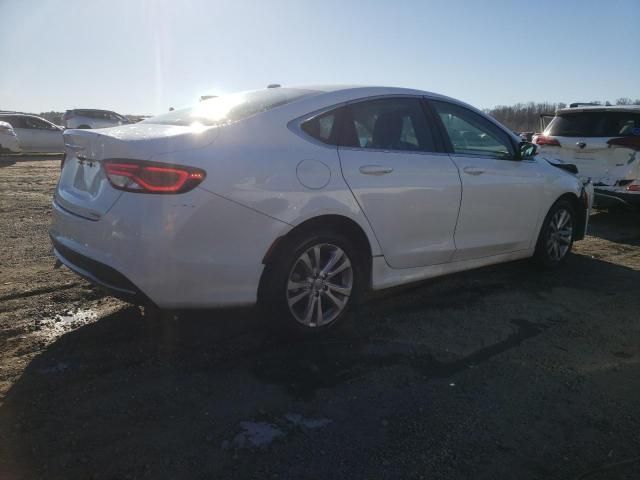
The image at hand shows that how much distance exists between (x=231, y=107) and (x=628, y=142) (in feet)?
20.4

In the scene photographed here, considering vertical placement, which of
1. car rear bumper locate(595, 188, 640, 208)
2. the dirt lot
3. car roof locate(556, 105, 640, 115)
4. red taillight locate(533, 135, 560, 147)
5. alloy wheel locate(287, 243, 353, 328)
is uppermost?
car roof locate(556, 105, 640, 115)

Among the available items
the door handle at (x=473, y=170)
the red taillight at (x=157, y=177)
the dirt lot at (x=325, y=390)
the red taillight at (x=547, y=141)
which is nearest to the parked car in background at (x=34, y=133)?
the dirt lot at (x=325, y=390)

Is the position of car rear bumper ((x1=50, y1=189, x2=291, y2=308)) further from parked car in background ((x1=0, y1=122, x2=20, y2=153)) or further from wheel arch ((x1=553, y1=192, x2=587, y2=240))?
parked car in background ((x1=0, y1=122, x2=20, y2=153))

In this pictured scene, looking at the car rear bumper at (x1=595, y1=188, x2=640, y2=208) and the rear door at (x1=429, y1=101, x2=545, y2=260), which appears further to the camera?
the car rear bumper at (x1=595, y1=188, x2=640, y2=208)

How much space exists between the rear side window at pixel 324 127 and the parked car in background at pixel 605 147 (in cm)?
480

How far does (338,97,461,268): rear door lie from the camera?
362 centimetres

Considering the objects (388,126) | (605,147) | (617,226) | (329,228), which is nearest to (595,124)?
(605,147)

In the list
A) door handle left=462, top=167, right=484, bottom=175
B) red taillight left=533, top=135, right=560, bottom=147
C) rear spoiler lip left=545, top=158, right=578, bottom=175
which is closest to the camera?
door handle left=462, top=167, right=484, bottom=175

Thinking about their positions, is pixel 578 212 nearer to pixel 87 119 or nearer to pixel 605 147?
pixel 605 147

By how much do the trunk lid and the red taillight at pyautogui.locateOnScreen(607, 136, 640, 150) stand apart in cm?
650

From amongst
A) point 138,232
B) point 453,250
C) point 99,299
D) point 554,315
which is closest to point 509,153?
point 453,250

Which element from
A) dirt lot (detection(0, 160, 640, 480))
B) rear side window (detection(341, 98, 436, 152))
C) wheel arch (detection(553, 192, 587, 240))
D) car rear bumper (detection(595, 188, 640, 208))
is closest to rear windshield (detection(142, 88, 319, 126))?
rear side window (detection(341, 98, 436, 152))

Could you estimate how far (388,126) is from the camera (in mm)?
3926

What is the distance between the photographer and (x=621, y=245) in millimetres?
6746
